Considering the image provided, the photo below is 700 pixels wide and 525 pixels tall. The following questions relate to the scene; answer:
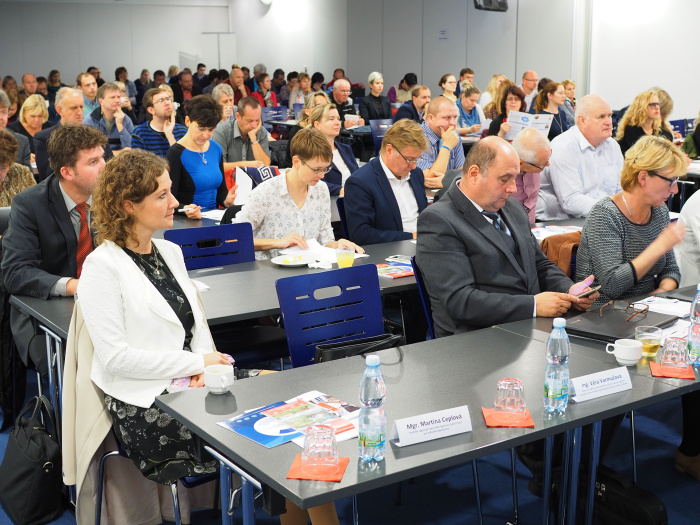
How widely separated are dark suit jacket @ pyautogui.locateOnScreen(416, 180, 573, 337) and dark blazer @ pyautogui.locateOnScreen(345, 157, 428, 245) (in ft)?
4.31

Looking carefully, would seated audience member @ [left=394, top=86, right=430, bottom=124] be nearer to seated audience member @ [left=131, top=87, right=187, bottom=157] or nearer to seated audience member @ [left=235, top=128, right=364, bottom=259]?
seated audience member @ [left=131, top=87, right=187, bottom=157]

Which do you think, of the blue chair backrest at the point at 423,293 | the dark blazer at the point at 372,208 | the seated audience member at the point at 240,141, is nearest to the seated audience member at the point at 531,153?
the dark blazer at the point at 372,208

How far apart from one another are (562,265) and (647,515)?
5.30 feet

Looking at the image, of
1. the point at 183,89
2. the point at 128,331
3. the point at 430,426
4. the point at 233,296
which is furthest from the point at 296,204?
the point at 183,89

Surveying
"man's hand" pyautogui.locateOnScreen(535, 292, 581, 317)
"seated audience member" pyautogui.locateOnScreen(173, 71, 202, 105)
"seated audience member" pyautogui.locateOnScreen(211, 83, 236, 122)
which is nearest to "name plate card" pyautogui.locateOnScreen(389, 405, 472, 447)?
"man's hand" pyautogui.locateOnScreen(535, 292, 581, 317)

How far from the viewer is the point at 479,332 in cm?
289

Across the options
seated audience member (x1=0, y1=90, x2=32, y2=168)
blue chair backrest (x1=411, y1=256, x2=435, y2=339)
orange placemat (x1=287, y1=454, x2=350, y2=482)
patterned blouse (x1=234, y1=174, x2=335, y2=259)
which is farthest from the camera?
seated audience member (x1=0, y1=90, x2=32, y2=168)

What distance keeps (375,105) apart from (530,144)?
27.0ft

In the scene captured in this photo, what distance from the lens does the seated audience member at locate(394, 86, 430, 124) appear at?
1062 cm

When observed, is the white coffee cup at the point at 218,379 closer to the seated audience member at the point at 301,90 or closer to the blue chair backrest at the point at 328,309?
the blue chair backrest at the point at 328,309

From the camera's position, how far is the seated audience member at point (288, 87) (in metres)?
15.5

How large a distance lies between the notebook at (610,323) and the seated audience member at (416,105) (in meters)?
7.82

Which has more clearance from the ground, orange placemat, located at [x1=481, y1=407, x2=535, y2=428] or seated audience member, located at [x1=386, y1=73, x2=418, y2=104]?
seated audience member, located at [x1=386, y1=73, x2=418, y2=104]

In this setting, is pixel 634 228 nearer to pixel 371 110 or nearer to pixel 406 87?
pixel 371 110
